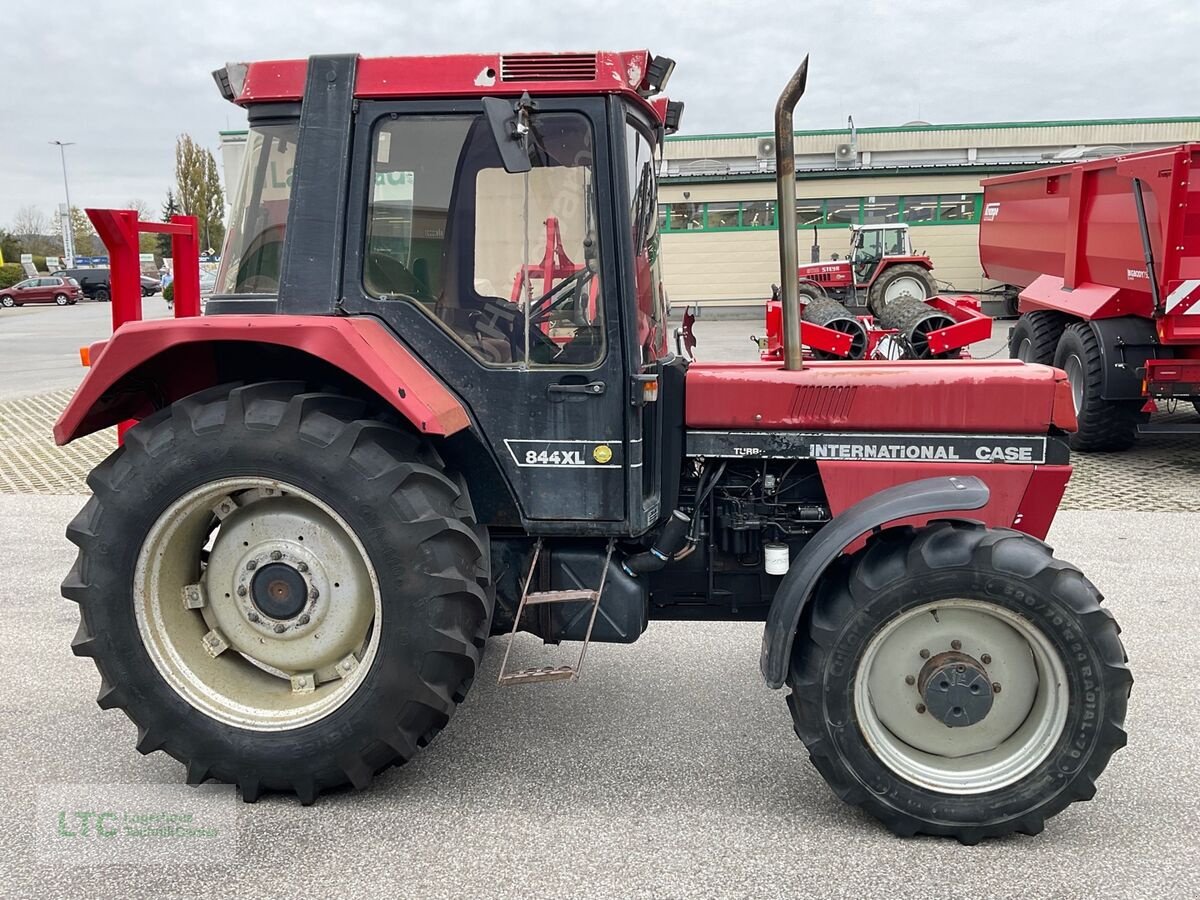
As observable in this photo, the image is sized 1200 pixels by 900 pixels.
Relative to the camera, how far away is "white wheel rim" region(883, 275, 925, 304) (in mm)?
16966

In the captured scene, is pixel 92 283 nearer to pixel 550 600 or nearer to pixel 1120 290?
pixel 1120 290

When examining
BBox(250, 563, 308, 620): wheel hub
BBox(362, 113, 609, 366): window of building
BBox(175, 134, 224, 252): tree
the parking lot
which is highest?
BBox(175, 134, 224, 252): tree

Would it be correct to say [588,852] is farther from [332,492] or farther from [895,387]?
[895,387]

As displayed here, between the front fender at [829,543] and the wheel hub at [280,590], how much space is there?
151 centimetres

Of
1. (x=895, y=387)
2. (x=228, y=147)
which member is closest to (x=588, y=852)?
(x=895, y=387)

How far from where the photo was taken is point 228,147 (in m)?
3.49

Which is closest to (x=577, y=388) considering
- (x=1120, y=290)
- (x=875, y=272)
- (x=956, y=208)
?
(x=1120, y=290)

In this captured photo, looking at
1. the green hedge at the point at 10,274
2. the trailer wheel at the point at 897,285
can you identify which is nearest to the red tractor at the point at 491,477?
the trailer wheel at the point at 897,285

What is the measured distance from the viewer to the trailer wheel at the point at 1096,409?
342 inches

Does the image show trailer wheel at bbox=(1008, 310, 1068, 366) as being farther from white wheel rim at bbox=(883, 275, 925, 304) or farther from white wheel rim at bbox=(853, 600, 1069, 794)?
white wheel rim at bbox=(853, 600, 1069, 794)

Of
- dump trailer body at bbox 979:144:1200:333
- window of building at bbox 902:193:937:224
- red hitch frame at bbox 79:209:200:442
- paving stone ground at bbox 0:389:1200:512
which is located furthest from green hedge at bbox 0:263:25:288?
red hitch frame at bbox 79:209:200:442

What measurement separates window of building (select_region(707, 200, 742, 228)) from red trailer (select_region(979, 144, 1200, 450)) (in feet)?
51.7

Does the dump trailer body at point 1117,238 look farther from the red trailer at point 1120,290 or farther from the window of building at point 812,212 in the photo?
the window of building at point 812,212

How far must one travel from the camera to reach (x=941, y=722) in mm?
3062
